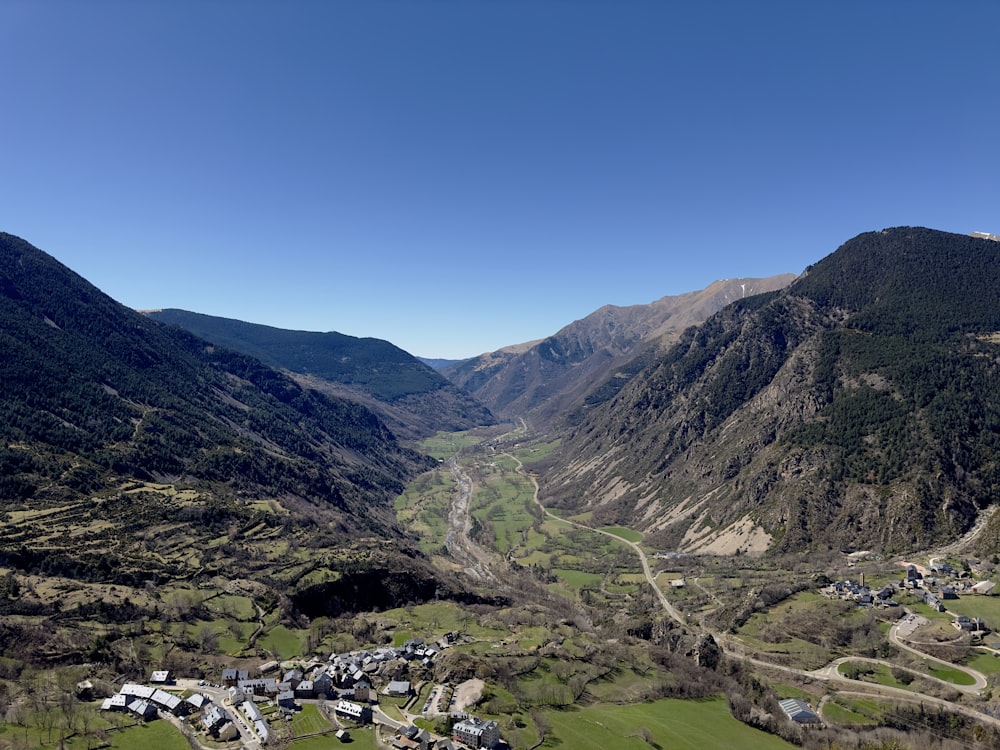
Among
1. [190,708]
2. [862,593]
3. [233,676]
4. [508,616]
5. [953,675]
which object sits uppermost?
[190,708]

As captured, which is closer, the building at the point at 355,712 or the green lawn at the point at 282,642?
the building at the point at 355,712

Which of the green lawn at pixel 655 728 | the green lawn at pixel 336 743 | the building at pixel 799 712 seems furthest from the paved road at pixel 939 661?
the green lawn at pixel 336 743

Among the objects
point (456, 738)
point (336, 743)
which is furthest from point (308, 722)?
point (456, 738)

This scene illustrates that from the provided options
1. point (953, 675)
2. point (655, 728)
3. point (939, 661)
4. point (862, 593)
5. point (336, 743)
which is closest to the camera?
point (336, 743)

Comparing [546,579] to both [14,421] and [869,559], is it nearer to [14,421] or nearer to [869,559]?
[869,559]

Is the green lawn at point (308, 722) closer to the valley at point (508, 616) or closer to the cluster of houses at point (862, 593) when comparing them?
the valley at point (508, 616)

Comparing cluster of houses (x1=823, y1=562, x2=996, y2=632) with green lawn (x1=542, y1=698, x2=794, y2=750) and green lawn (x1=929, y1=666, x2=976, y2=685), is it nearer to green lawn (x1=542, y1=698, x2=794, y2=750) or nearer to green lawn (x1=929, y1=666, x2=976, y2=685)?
green lawn (x1=929, y1=666, x2=976, y2=685)

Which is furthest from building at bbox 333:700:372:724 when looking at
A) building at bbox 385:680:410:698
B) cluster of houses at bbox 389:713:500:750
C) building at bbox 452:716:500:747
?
building at bbox 452:716:500:747

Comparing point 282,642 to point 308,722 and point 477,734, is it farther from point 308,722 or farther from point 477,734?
point 477,734
